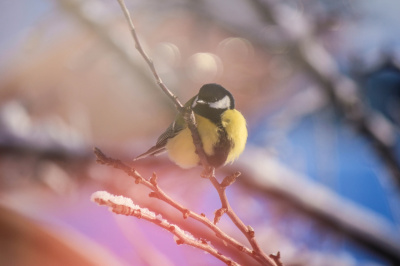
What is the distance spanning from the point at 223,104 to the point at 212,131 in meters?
0.02

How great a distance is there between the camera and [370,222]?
60 cm

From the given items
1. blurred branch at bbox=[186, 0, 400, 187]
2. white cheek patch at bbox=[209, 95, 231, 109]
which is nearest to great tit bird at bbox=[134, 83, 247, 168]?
white cheek patch at bbox=[209, 95, 231, 109]

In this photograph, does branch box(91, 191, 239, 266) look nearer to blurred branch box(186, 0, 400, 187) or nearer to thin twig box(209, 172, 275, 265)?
thin twig box(209, 172, 275, 265)

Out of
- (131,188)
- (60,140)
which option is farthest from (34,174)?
(131,188)

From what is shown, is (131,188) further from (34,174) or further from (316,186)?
(316,186)

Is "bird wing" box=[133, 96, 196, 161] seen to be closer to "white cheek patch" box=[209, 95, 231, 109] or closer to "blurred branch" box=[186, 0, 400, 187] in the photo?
"white cheek patch" box=[209, 95, 231, 109]

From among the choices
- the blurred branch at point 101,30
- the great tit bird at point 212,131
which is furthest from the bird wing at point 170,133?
the blurred branch at point 101,30

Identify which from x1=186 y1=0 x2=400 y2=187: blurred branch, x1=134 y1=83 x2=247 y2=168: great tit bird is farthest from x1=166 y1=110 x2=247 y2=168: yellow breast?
x1=186 y1=0 x2=400 y2=187: blurred branch

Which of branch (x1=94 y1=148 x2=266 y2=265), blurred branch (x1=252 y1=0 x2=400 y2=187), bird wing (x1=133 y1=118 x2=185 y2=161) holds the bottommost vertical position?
branch (x1=94 y1=148 x2=266 y2=265)

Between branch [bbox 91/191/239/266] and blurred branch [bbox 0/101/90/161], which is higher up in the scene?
blurred branch [bbox 0/101/90/161]

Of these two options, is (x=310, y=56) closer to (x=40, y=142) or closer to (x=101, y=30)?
(x=101, y=30)

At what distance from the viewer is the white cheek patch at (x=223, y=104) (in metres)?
0.23

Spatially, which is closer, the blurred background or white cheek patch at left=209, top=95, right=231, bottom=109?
white cheek patch at left=209, top=95, right=231, bottom=109

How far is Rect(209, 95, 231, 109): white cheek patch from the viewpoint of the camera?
0.76 ft
